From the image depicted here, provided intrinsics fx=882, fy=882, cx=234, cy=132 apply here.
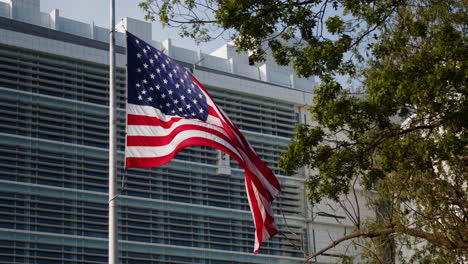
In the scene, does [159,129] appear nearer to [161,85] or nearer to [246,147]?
[161,85]

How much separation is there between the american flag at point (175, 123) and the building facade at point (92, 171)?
46.9ft

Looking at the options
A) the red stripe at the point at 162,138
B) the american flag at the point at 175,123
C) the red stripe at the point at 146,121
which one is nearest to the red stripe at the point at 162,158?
the american flag at the point at 175,123

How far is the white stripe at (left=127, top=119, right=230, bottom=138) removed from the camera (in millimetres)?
18122

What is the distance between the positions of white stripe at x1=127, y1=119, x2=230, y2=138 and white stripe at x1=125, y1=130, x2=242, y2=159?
0.62 ft

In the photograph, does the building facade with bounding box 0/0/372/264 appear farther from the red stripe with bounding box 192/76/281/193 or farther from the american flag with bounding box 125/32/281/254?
the american flag with bounding box 125/32/281/254

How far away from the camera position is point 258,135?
151 feet

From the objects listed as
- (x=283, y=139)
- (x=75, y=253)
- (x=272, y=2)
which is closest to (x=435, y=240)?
(x=272, y=2)

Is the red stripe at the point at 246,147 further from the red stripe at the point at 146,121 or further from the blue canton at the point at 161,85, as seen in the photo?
the red stripe at the point at 146,121

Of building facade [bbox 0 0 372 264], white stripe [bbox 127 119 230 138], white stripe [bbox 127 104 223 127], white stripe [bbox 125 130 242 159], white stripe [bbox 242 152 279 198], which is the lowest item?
white stripe [bbox 242 152 279 198]

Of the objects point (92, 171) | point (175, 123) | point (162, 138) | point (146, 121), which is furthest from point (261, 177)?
point (92, 171)

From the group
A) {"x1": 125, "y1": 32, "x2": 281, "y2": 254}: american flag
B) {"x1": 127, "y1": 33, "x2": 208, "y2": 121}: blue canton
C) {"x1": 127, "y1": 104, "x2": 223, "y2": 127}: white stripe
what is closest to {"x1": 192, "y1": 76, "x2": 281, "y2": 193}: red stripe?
{"x1": 125, "y1": 32, "x2": 281, "y2": 254}: american flag

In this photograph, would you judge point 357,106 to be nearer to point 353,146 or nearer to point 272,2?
point 353,146

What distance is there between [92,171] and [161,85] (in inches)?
804

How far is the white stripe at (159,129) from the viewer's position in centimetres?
1812
